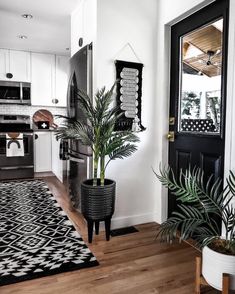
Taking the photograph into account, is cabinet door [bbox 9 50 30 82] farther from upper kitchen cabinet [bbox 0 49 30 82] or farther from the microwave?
the microwave

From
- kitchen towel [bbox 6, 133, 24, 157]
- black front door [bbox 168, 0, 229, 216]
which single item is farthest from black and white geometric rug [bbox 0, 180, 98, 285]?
kitchen towel [bbox 6, 133, 24, 157]

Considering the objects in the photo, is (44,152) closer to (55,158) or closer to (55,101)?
(55,158)

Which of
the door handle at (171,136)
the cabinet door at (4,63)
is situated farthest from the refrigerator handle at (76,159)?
the cabinet door at (4,63)

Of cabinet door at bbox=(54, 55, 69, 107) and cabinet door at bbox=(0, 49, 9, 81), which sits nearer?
cabinet door at bbox=(0, 49, 9, 81)

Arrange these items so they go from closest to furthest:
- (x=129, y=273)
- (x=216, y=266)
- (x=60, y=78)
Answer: (x=216, y=266) < (x=129, y=273) < (x=60, y=78)

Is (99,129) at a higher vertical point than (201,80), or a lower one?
lower

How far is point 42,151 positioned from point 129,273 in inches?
151

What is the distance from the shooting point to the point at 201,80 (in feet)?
7.66

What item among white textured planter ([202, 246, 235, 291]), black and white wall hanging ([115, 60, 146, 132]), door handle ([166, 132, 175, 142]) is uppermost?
black and white wall hanging ([115, 60, 146, 132])

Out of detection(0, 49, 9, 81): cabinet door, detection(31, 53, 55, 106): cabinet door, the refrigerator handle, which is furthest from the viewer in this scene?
detection(31, 53, 55, 106): cabinet door

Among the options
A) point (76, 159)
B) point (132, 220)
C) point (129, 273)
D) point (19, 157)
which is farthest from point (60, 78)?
point (129, 273)

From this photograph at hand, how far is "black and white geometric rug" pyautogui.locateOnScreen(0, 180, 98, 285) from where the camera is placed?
6.24ft

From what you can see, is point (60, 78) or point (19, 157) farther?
point (60, 78)

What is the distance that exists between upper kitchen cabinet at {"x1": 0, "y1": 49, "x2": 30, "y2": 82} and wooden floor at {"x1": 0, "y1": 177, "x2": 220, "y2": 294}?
12.7ft
